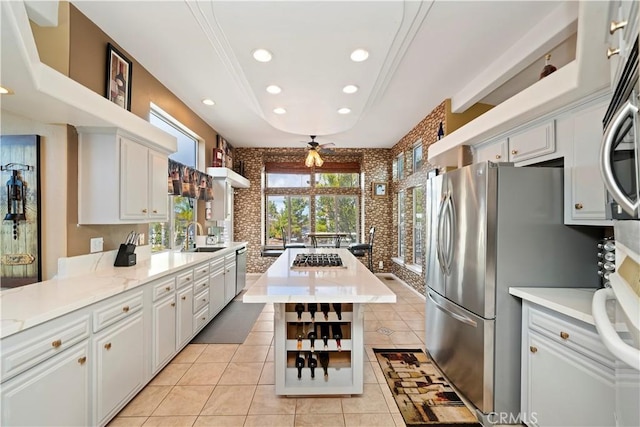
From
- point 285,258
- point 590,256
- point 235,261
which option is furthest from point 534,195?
point 235,261

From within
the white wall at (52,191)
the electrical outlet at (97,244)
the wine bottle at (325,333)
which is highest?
the white wall at (52,191)

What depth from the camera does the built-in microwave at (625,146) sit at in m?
0.75

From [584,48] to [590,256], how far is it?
1.36m

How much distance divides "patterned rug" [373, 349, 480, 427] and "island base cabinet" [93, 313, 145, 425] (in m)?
1.99

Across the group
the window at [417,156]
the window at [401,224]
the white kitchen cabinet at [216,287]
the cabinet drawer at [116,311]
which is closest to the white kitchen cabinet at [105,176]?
the cabinet drawer at [116,311]

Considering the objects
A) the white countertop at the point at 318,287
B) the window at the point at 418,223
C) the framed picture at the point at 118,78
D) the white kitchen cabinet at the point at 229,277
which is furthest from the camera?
the window at the point at 418,223

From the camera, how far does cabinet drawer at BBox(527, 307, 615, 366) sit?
4.56 feet

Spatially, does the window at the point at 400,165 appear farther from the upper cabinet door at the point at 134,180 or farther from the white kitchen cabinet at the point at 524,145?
the upper cabinet door at the point at 134,180

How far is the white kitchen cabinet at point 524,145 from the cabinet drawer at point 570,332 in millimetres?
1172

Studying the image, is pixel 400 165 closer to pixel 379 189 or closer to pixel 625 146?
pixel 379 189

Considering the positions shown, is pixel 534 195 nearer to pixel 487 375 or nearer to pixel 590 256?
pixel 590 256

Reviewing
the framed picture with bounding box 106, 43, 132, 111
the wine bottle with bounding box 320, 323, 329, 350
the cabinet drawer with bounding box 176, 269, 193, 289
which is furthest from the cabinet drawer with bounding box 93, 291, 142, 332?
the framed picture with bounding box 106, 43, 132, 111

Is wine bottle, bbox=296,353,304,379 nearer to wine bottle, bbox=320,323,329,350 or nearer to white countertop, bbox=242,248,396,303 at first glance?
wine bottle, bbox=320,323,329,350

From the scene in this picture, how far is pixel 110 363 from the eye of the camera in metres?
1.82
